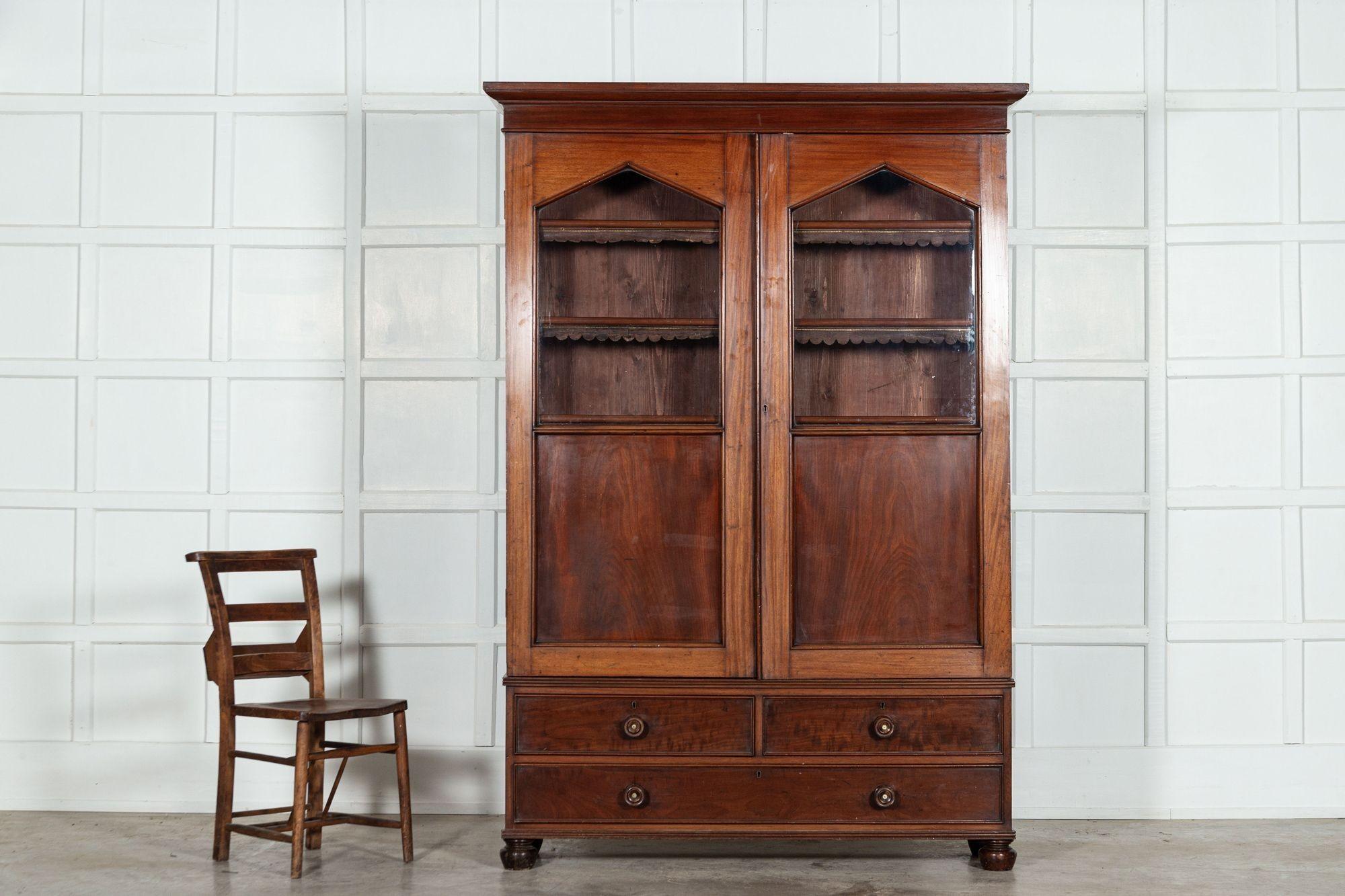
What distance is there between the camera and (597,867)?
10.6 feet

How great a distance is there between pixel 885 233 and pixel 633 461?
1008 mm

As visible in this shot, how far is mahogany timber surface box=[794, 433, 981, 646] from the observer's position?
3.20m

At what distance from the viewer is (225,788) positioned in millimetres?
3268

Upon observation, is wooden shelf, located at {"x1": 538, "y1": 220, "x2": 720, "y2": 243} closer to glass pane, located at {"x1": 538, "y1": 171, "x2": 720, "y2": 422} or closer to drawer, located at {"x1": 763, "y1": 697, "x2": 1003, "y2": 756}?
glass pane, located at {"x1": 538, "y1": 171, "x2": 720, "y2": 422}

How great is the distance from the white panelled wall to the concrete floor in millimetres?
217

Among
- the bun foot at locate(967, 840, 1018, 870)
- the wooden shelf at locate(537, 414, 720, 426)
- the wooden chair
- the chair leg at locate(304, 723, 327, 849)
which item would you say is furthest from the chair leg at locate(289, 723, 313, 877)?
the bun foot at locate(967, 840, 1018, 870)

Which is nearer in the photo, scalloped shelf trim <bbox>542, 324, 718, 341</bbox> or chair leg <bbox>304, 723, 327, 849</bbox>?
scalloped shelf trim <bbox>542, 324, 718, 341</bbox>

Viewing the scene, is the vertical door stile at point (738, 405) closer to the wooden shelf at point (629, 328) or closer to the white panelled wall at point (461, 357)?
the wooden shelf at point (629, 328)

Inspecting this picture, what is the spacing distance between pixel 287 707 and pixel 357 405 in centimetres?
113

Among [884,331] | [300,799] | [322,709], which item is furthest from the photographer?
[884,331]

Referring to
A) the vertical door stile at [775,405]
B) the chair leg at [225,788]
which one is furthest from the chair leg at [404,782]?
the vertical door stile at [775,405]

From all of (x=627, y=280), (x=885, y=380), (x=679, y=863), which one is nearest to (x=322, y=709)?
(x=679, y=863)

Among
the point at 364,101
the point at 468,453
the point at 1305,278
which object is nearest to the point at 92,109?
the point at 364,101

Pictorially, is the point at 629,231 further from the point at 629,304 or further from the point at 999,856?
the point at 999,856
